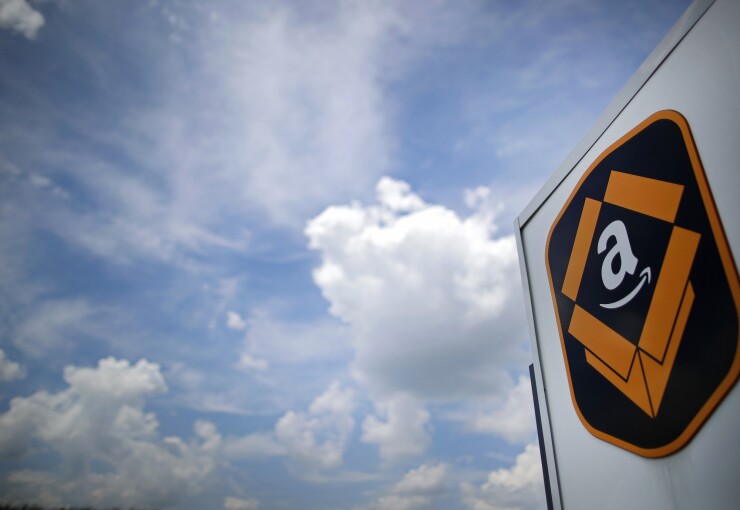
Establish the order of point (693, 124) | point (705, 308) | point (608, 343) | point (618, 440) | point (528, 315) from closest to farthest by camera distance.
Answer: point (705, 308) → point (693, 124) → point (618, 440) → point (608, 343) → point (528, 315)

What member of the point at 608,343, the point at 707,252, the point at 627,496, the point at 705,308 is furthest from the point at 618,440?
the point at 707,252

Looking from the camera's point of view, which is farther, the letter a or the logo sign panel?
the letter a

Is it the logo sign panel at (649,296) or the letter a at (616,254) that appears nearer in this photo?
the logo sign panel at (649,296)

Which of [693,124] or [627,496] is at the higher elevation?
[693,124]

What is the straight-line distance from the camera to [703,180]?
4098 mm

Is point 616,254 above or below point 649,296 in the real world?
above

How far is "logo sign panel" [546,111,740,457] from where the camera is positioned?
382 cm

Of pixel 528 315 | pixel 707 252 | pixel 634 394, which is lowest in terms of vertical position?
pixel 634 394

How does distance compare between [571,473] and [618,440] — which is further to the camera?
[571,473]

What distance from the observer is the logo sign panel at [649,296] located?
382 centimetres

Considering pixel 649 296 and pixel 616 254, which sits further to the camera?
pixel 616 254

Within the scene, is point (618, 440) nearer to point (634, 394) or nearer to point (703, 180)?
point (634, 394)

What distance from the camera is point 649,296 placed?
4.53 meters

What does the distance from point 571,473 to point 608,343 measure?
5.67 feet
